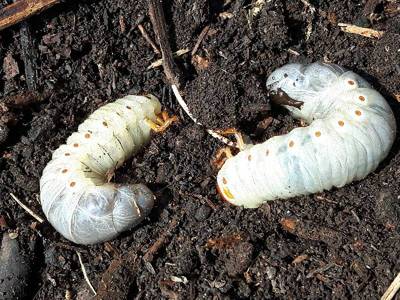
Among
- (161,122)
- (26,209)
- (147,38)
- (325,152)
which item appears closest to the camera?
(325,152)

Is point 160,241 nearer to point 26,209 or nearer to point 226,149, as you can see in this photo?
point 226,149

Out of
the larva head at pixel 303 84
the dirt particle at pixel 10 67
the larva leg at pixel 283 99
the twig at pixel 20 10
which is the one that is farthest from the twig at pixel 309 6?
the dirt particle at pixel 10 67

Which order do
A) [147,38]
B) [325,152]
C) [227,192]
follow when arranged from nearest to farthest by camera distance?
[325,152] → [227,192] → [147,38]

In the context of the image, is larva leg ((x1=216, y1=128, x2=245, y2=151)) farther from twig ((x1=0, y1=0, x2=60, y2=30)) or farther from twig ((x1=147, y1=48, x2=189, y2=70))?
twig ((x1=0, y1=0, x2=60, y2=30))

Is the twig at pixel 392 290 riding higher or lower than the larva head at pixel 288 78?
lower

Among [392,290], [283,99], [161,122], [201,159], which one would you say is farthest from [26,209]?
[392,290]

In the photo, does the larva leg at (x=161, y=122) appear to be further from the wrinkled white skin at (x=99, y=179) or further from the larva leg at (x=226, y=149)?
the larva leg at (x=226, y=149)

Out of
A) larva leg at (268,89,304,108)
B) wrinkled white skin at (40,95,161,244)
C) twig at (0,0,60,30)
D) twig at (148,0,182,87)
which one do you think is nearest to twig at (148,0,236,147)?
twig at (148,0,182,87)
